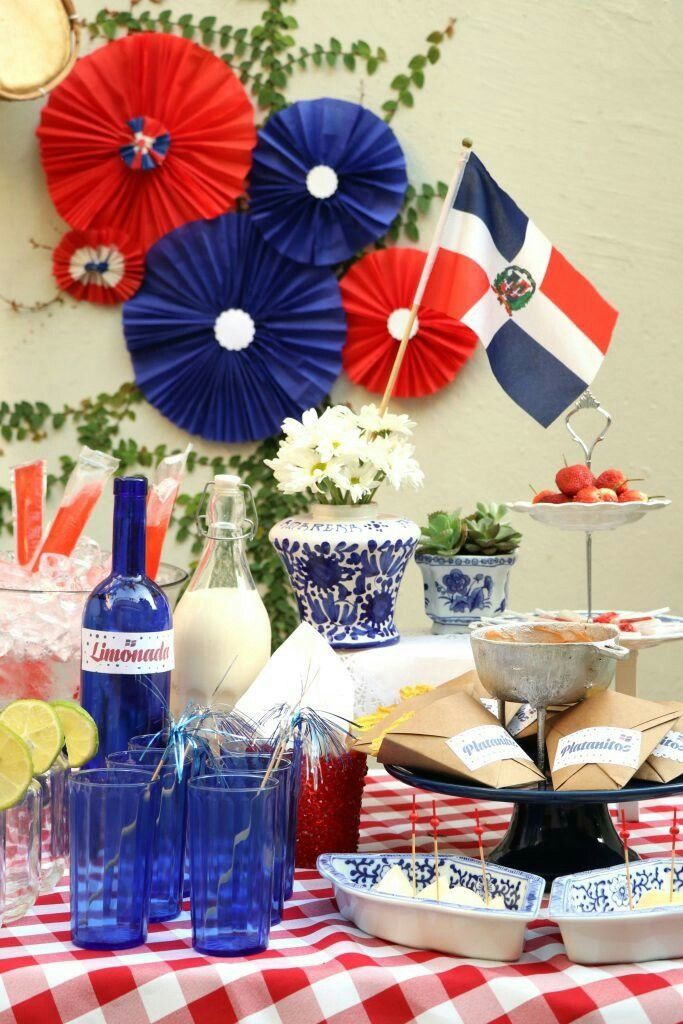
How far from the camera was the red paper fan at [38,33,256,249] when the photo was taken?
273 centimetres

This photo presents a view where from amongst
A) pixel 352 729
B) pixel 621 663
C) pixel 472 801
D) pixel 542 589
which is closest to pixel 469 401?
pixel 542 589

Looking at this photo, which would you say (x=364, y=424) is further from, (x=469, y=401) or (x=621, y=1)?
(x=621, y=1)

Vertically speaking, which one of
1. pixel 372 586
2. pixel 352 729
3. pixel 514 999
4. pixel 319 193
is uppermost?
pixel 319 193

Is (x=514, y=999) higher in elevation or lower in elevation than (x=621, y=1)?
lower

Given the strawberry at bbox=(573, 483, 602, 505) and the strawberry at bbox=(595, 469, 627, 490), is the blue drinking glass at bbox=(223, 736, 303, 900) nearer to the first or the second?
the strawberry at bbox=(573, 483, 602, 505)

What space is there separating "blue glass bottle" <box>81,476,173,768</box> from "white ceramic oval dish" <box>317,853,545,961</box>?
7.4 inches

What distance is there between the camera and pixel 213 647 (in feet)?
3.57

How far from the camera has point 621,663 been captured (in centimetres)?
142

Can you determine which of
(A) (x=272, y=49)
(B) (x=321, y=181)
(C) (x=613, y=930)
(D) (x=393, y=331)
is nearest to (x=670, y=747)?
(C) (x=613, y=930)

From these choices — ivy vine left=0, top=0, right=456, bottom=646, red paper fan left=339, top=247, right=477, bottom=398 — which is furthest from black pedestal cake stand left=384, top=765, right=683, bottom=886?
red paper fan left=339, top=247, right=477, bottom=398

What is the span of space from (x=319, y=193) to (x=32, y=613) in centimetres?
202

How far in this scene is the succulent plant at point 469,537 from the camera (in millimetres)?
1607

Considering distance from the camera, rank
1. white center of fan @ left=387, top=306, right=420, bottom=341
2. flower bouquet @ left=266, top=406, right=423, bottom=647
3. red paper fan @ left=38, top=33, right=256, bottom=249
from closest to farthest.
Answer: flower bouquet @ left=266, top=406, right=423, bottom=647 < red paper fan @ left=38, top=33, right=256, bottom=249 < white center of fan @ left=387, top=306, right=420, bottom=341

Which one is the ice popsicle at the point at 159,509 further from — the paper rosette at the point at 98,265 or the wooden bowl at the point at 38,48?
the paper rosette at the point at 98,265
